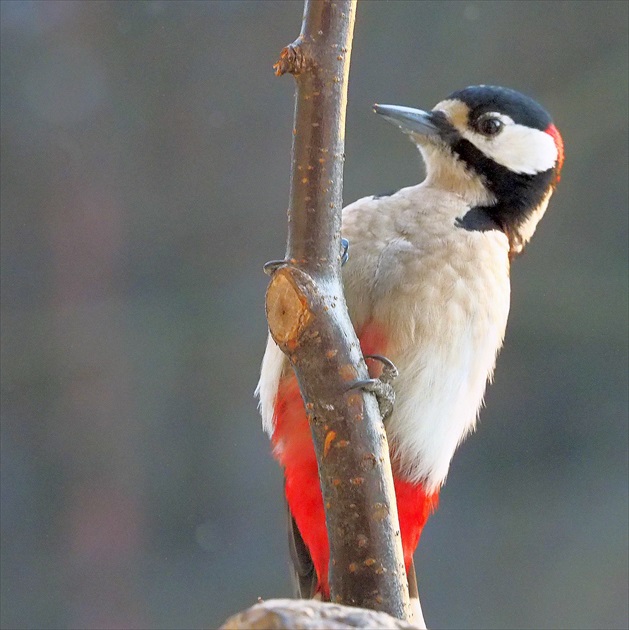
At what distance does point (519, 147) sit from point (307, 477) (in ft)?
2.04

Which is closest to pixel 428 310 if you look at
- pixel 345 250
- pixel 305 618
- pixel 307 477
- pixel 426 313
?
pixel 426 313

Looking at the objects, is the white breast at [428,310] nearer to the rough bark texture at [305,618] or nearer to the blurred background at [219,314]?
the rough bark texture at [305,618]

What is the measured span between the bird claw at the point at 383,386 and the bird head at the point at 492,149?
0.40 m

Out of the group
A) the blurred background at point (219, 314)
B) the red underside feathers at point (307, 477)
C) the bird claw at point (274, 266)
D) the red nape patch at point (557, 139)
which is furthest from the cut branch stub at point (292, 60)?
the blurred background at point (219, 314)

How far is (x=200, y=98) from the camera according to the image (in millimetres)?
2693

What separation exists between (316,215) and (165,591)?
1814 millimetres

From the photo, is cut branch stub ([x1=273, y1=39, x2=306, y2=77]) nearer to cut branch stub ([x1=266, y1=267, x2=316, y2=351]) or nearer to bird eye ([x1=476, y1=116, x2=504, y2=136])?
cut branch stub ([x1=266, y1=267, x2=316, y2=351])

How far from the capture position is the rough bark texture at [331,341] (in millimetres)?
956

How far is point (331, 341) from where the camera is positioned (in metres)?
0.96

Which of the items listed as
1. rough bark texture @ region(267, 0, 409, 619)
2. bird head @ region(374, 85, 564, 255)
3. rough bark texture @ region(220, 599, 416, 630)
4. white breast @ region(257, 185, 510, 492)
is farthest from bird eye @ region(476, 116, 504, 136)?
rough bark texture @ region(220, 599, 416, 630)

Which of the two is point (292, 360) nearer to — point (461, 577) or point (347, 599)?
point (347, 599)

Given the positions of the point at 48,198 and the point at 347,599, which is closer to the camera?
the point at 347,599

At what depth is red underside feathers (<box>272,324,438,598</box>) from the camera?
1305 millimetres

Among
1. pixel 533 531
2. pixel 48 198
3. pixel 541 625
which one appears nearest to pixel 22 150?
pixel 48 198
